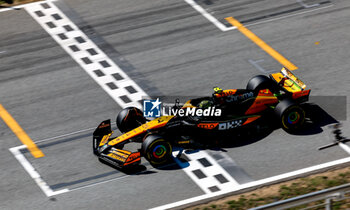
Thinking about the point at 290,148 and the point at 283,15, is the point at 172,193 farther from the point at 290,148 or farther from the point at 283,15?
the point at 283,15

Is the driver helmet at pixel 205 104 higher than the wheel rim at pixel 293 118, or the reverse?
the wheel rim at pixel 293 118

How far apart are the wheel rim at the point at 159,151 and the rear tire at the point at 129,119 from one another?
1.38 m

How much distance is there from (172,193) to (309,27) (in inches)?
405

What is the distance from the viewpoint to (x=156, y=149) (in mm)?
16531

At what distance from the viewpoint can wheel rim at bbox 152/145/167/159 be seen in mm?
16516

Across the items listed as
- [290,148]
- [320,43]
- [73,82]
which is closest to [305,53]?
[320,43]

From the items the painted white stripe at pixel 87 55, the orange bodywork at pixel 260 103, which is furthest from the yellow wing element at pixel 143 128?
the painted white stripe at pixel 87 55

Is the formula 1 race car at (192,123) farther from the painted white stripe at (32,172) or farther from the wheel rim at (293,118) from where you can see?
the painted white stripe at (32,172)

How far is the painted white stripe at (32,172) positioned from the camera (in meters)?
16.2

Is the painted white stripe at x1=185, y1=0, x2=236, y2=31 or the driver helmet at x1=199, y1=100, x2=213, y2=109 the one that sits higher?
the painted white stripe at x1=185, y1=0, x2=236, y2=31

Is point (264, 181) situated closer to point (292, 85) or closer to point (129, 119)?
point (292, 85)

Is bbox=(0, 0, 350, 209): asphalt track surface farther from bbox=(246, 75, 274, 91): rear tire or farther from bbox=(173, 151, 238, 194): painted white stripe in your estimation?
bbox=(246, 75, 274, 91): rear tire

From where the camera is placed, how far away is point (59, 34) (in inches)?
939

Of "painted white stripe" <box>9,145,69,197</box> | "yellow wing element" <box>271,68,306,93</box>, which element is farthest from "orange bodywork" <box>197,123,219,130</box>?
"painted white stripe" <box>9,145,69,197</box>
